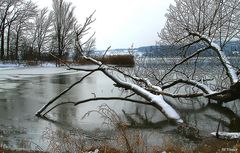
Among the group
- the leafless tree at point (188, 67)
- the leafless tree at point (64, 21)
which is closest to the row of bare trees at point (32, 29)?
the leafless tree at point (64, 21)

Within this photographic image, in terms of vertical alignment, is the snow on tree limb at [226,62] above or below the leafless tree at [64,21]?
below

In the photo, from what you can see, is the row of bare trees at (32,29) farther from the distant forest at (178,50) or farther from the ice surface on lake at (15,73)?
the distant forest at (178,50)

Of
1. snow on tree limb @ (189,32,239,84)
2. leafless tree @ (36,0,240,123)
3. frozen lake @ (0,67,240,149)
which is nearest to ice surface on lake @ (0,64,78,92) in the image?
frozen lake @ (0,67,240,149)

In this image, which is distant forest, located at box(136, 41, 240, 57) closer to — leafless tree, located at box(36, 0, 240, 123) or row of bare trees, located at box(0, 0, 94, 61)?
leafless tree, located at box(36, 0, 240, 123)

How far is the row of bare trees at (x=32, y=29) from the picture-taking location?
5250 cm

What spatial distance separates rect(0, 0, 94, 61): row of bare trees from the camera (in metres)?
52.5

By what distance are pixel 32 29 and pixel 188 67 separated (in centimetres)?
4708

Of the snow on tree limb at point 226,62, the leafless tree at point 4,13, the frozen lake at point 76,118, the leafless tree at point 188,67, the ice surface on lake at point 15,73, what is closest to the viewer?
the frozen lake at point 76,118

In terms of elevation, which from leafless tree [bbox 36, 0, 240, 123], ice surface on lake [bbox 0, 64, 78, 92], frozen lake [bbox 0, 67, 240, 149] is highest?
leafless tree [bbox 36, 0, 240, 123]

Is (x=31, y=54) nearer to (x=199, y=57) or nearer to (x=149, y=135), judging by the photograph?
(x=199, y=57)

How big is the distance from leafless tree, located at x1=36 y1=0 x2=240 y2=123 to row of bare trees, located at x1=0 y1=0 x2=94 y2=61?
32484 mm

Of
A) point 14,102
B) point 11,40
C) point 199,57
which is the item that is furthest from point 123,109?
point 11,40

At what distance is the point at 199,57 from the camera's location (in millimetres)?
15641

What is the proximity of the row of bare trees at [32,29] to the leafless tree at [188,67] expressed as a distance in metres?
Result: 32.5
